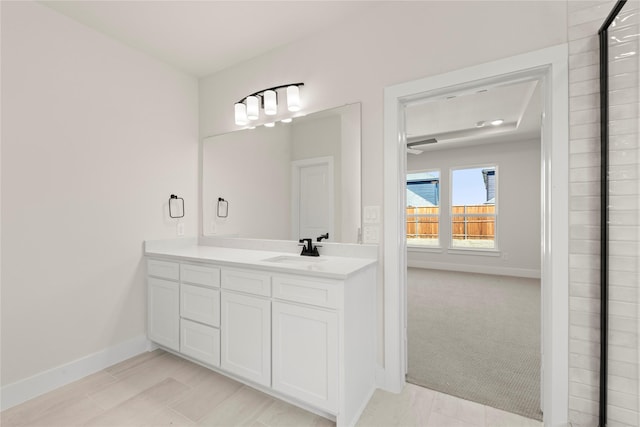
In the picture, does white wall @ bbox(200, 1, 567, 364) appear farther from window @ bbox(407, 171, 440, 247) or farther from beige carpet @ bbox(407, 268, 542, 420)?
window @ bbox(407, 171, 440, 247)

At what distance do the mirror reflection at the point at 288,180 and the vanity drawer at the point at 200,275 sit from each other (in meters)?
0.62

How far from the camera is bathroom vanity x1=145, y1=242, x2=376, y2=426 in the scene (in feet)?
5.07

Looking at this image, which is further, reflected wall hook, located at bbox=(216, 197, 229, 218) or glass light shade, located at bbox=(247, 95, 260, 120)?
reflected wall hook, located at bbox=(216, 197, 229, 218)

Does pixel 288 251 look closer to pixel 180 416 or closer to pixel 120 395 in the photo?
pixel 180 416

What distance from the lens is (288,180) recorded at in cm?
242

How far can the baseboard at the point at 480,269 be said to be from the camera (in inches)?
206

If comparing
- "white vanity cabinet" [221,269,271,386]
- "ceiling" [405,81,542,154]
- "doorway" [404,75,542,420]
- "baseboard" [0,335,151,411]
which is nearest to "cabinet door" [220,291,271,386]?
"white vanity cabinet" [221,269,271,386]

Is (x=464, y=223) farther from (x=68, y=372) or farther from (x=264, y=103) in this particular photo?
(x=68, y=372)

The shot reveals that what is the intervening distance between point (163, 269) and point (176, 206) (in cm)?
66

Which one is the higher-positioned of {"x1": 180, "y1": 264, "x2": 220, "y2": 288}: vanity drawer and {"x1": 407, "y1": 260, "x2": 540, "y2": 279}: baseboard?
{"x1": 180, "y1": 264, "x2": 220, "y2": 288}: vanity drawer

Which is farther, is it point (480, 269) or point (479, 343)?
point (480, 269)

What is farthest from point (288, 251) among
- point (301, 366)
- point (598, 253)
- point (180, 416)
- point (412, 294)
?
point (412, 294)

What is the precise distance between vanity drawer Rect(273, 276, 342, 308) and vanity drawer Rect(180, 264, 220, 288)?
527 millimetres

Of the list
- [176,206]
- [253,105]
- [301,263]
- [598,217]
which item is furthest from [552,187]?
[176,206]
